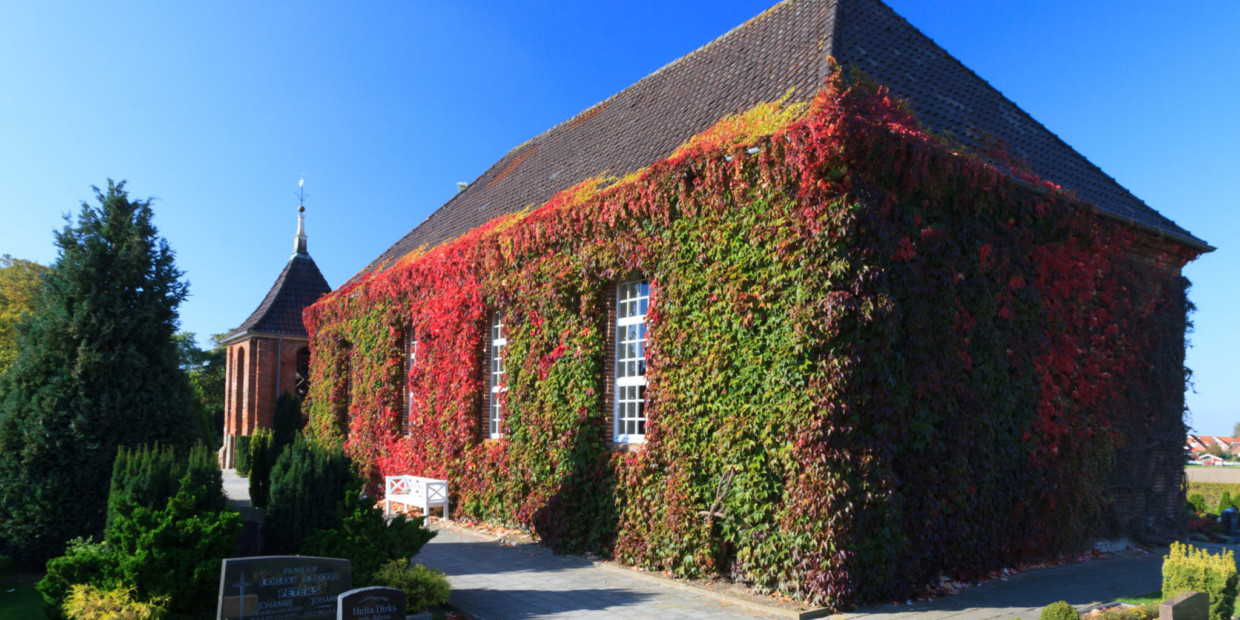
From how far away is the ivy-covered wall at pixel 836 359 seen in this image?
26.3 ft

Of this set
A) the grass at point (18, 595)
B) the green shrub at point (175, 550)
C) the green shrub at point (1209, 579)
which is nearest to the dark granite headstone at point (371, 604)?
the green shrub at point (175, 550)

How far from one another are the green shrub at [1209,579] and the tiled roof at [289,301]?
28.1 meters

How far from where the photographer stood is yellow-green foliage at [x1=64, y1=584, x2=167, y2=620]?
6621 millimetres

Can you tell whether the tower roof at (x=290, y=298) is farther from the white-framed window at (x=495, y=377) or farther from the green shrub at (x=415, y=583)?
the green shrub at (x=415, y=583)

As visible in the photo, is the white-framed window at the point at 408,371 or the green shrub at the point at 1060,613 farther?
the white-framed window at the point at 408,371

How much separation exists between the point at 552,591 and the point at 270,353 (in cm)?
2431

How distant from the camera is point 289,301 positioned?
102ft

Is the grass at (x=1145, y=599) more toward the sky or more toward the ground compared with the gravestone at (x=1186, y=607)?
more toward the ground

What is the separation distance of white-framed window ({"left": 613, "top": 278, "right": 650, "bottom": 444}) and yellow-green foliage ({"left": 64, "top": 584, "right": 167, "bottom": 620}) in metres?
5.83

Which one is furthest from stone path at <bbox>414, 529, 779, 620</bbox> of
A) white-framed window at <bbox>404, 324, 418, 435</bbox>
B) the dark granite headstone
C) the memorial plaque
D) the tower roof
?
the tower roof

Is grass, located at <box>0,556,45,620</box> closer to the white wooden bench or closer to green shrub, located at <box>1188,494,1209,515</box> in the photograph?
the white wooden bench

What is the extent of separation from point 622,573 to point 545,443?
2.79 metres

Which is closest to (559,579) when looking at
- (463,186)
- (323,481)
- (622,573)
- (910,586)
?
(622,573)

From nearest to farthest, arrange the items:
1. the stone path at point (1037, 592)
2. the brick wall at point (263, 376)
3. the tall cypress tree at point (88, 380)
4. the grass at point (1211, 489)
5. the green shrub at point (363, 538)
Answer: the stone path at point (1037, 592), the green shrub at point (363, 538), the tall cypress tree at point (88, 380), the grass at point (1211, 489), the brick wall at point (263, 376)
